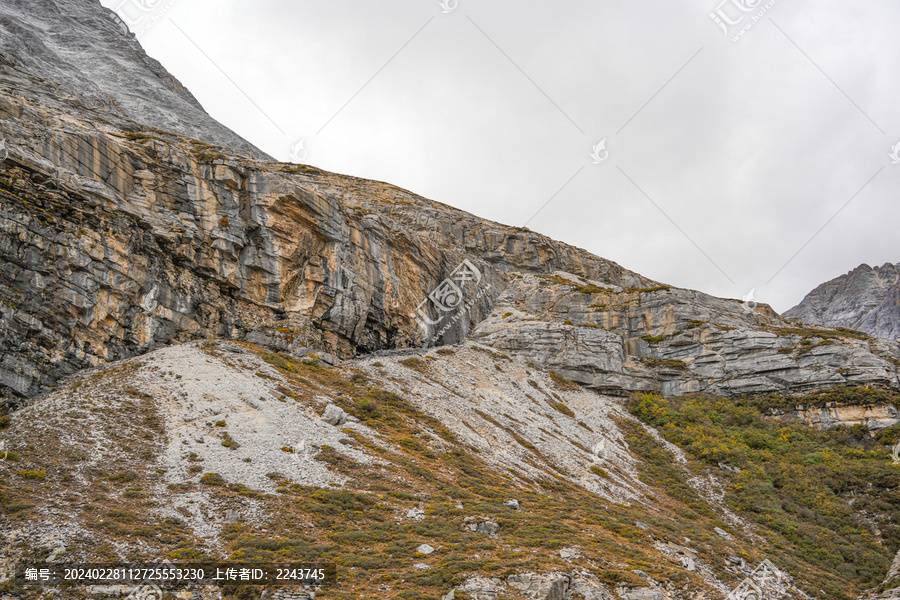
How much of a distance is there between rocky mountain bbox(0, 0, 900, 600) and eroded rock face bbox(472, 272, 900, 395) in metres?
0.31

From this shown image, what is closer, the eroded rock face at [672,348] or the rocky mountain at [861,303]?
the eroded rock face at [672,348]

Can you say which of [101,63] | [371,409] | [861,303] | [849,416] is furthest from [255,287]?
[861,303]

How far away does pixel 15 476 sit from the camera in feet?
69.6

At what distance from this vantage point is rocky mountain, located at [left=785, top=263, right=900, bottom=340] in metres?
163

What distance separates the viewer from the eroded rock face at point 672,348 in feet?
208

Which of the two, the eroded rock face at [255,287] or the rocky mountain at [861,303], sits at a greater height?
the rocky mountain at [861,303]

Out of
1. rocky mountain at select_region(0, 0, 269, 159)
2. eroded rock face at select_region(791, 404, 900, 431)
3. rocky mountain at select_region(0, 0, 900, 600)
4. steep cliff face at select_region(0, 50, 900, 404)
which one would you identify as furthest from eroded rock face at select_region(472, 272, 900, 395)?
rocky mountain at select_region(0, 0, 269, 159)

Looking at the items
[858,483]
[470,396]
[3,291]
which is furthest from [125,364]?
[858,483]

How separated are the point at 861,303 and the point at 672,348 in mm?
155750

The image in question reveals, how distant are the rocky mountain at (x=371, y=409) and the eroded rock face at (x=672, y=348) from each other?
0.31 m

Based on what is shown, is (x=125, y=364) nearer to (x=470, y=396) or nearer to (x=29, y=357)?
(x=29, y=357)

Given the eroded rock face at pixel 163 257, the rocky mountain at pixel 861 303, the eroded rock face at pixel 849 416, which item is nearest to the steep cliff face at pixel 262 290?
the eroded rock face at pixel 163 257

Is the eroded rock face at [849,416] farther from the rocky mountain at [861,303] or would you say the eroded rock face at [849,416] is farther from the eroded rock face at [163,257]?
the rocky mountain at [861,303]

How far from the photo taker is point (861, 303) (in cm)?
18038
